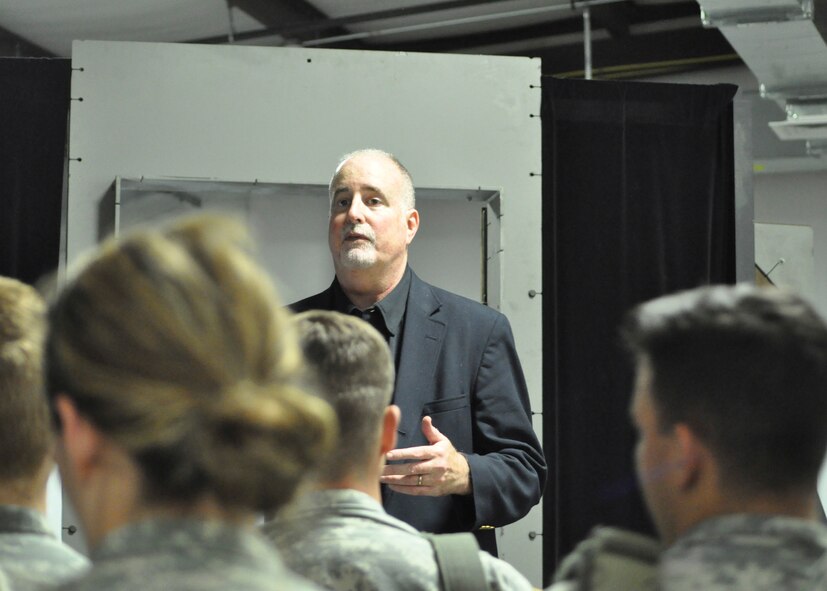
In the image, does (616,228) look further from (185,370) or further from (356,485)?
(185,370)

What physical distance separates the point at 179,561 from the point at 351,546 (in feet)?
1.86

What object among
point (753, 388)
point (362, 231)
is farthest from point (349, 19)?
point (753, 388)

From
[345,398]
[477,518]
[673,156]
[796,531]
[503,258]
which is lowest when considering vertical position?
[477,518]

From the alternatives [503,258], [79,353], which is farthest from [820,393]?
[503,258]

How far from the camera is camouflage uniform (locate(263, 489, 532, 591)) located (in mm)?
1305

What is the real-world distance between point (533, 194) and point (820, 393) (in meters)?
2.33

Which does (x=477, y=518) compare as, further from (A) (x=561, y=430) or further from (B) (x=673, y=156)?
(B) (x=673, y=156)

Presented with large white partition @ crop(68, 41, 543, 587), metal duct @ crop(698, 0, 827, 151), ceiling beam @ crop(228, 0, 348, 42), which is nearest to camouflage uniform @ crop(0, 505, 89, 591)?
large white partition @ crop(68, 41, 543, 587)

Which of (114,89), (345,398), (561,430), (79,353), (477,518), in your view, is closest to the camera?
(79,353)

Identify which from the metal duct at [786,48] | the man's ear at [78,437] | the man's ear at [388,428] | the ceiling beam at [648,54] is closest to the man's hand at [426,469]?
the man's ear at [388,428]

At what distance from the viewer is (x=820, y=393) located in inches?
41.2

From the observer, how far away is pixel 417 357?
246 cm

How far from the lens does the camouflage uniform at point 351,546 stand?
4.28ft

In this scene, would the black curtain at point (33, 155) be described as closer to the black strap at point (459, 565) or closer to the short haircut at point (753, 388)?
the black strap at point (459, 565)
